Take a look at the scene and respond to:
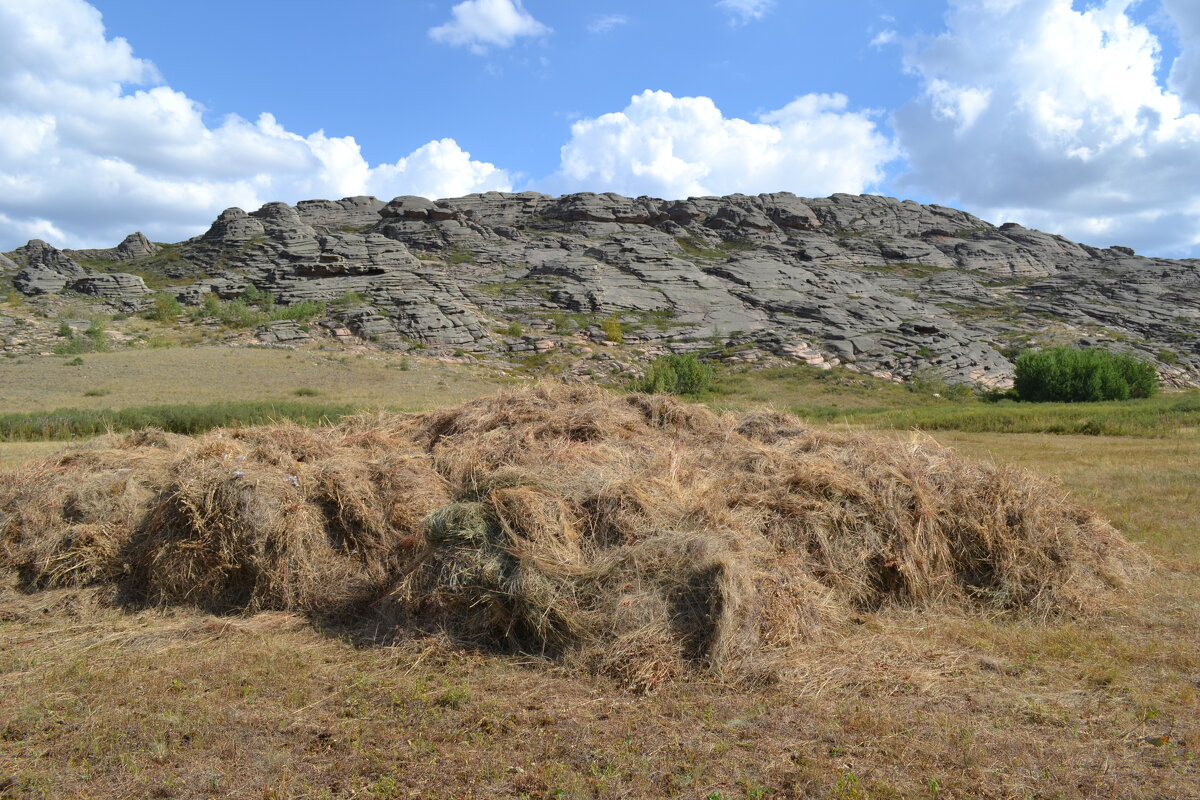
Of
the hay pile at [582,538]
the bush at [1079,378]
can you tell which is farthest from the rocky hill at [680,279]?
the hay pile at [582,538]

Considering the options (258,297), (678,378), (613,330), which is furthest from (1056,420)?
(258,297)

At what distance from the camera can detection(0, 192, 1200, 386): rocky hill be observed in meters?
72.1

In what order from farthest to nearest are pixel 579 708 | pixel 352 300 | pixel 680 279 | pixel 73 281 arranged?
pixel 680 279
pixel 73 281
pixel 352 300
pixel 579 708

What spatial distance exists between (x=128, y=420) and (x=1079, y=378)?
5577 centimetres

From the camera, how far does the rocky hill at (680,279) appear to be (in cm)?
7212

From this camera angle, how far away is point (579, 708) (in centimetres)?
514

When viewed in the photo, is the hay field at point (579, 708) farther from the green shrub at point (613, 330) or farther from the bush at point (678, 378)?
the green shrub at point (613, 330)

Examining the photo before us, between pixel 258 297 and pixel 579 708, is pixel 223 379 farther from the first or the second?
pixel 258 297

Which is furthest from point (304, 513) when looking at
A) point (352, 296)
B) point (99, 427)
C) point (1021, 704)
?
point (352, 296)

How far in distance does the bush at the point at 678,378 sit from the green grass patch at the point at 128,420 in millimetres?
26679

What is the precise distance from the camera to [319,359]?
49750 millimetres

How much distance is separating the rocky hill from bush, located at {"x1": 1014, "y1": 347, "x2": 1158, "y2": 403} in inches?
411

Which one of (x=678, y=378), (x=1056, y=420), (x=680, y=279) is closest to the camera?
(x=1056, y=420)

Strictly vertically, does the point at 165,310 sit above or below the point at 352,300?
below
